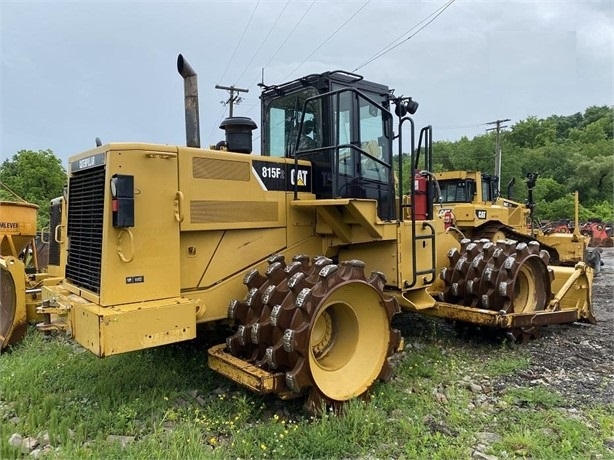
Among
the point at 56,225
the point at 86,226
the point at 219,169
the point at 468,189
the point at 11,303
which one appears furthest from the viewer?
the point at 468,189

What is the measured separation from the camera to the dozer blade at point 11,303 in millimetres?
5883

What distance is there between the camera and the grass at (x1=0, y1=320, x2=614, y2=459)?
3357 millimetres

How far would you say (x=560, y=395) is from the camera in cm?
429

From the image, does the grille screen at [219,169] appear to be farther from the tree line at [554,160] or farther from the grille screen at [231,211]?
the tree line at [554,160]

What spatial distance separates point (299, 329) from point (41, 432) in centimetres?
203

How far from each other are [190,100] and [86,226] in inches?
58.4

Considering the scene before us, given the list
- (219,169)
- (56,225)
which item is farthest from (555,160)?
(219,169)

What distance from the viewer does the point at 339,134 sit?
492 centimetres

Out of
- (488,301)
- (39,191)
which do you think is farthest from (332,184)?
(39,191)

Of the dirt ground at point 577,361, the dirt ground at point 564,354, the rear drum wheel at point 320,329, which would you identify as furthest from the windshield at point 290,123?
the dirt ground at point 577,361

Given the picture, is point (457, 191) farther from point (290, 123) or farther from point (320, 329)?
point (320, 329)

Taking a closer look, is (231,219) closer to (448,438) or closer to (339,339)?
(339,339)

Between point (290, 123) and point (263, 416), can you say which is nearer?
point (263, 416)

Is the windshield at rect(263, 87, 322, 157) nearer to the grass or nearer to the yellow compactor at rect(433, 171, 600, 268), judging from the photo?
the grass
